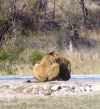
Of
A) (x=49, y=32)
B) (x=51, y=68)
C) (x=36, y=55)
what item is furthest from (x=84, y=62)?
(x=51, y=68)

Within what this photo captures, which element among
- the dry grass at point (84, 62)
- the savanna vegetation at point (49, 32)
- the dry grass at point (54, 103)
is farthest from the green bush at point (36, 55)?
the dry grass at point (54, 103)

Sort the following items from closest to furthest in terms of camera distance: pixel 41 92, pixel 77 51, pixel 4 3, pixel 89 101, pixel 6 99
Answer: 1. pixel 89 101
2. pixel 6 99
3. pixel 41 92
4. pixel 77 51
5. pixel 4 3

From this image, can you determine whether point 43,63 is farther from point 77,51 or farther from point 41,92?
point 77,51

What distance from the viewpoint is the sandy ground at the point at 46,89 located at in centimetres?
1498

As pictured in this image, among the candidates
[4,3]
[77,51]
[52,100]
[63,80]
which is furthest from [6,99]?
[4,3]

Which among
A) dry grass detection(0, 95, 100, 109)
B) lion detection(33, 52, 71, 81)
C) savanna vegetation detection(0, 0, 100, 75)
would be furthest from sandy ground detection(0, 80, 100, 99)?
savanna vegetation detection(0, 0, 100, 75)

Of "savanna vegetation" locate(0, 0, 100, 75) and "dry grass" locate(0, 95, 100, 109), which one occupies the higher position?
"savanna vegetation" locate(0, 0, 100, 75)

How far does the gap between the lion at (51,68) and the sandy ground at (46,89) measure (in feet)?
1.51

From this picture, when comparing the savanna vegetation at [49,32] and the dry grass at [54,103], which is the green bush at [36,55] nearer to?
the savanna vegetation at [49,32]

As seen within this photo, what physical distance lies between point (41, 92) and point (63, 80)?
2104 millimetres

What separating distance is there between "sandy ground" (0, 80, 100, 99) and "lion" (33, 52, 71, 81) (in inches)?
18.2

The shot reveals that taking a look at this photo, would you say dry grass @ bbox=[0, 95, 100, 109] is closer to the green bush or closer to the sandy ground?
the sandy ground

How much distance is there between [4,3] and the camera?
34344 millimetres

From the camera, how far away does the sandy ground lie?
14984 millimetres
